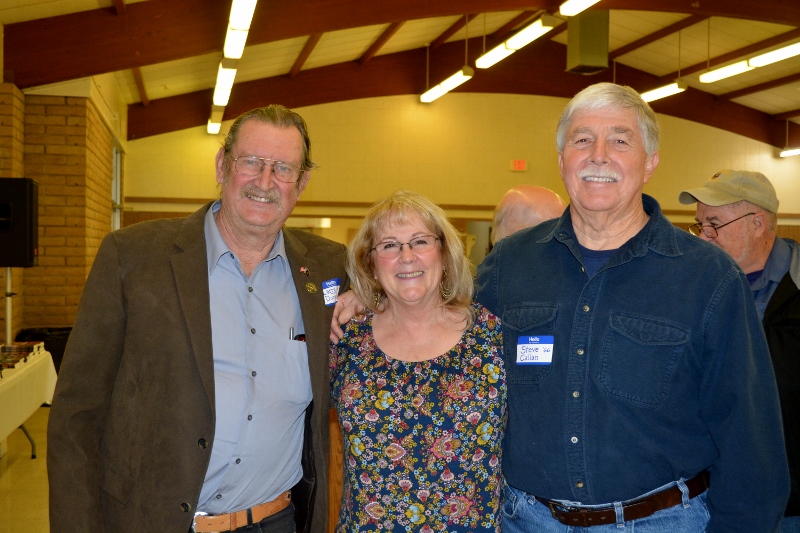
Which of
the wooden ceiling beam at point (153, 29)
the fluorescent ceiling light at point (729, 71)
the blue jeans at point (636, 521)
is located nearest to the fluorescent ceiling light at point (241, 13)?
the wooden ceiling beam at point (153, 29)

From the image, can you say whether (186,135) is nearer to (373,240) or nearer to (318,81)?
(318,81)

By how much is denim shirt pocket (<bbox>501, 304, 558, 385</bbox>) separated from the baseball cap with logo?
5.40 feet

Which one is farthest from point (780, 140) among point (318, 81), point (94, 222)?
point (94, 222)

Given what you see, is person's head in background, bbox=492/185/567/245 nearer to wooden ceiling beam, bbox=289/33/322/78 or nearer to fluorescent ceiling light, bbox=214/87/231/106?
wooden ceiling beam, bbox=289/33/322/78

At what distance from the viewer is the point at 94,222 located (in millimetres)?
9336

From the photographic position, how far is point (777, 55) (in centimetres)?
905

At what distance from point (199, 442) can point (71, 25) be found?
7.47m

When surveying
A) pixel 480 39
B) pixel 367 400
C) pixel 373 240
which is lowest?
pixel 367 400

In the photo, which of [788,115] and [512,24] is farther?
[788,115]

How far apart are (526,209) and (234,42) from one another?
4.99 meters

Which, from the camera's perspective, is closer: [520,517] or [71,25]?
[520,517]

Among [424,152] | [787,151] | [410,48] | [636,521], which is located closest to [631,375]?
[636,521]

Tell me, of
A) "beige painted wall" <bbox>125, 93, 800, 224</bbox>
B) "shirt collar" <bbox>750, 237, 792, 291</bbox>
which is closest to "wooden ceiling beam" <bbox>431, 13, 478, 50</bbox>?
"beige painted wall" <bbox>125, 93, 800, 224</bbox>

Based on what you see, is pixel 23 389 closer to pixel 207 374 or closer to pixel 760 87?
pixel 207 374
